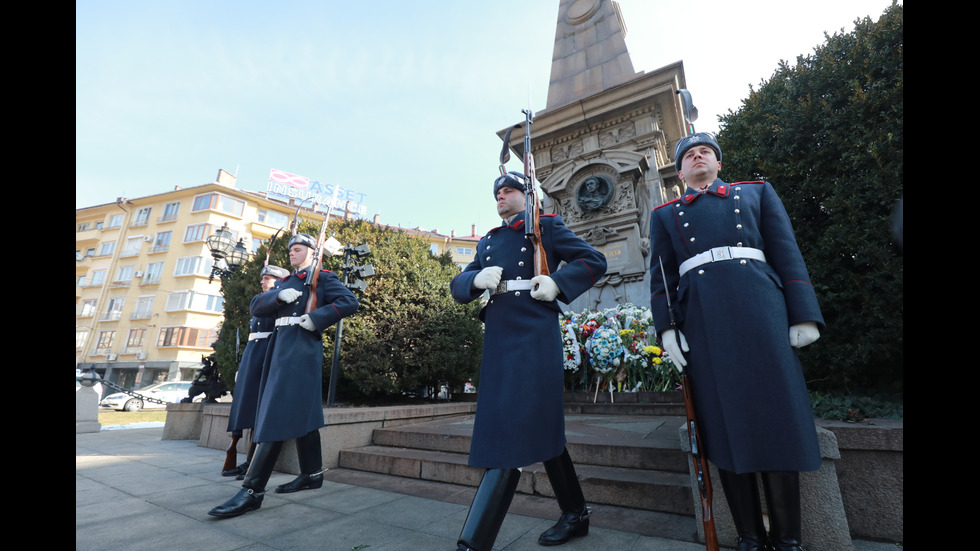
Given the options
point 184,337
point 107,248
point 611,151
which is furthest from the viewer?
point 107,248

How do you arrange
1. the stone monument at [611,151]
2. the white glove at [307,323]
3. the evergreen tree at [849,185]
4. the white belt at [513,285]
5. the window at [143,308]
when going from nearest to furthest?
the white belt at [513,285], the evergreen tree at [849,185], the white glove at [307,323], the stone monument at [611,151], the window at [143,308]

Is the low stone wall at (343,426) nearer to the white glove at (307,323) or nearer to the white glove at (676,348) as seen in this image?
the white glove at (307,323)

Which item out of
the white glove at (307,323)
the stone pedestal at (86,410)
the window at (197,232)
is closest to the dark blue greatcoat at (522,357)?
the white glove at (307,323)

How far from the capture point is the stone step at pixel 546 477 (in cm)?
292

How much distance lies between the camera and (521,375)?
2.38m

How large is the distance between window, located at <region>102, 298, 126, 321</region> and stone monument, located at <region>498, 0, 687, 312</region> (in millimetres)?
A: 41436

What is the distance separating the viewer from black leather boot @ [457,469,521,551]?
200 centimetres

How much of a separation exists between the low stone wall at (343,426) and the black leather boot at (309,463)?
64 centimetres

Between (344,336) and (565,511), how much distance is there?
5499mm

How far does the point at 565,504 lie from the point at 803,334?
1.60m

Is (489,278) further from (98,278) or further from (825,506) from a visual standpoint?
(98,278)

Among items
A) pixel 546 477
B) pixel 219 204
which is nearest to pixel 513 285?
pixel 546 477
